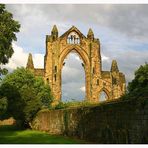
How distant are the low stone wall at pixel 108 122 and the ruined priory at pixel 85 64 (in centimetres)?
3651

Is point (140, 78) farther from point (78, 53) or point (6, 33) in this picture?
point (78, 53)

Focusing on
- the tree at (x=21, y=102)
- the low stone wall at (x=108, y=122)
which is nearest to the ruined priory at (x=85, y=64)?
the tree at (x=21, y=102)

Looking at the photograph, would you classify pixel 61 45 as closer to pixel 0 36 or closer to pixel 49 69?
pixel 49 69

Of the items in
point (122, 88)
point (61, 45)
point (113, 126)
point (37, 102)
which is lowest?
point (113, 126)

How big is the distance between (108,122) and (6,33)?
8.09m

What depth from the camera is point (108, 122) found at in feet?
64.2

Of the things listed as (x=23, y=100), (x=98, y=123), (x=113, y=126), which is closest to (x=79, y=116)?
(x=98, y=123)

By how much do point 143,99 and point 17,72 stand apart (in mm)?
40953

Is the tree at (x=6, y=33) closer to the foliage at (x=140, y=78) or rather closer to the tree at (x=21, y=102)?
the tree at (x=21, y=102)

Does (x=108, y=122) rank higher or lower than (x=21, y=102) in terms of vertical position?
lower

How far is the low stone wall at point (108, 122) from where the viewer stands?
15898 mm

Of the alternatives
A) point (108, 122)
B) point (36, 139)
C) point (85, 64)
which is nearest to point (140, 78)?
point (36, 139)

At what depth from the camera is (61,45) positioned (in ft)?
222

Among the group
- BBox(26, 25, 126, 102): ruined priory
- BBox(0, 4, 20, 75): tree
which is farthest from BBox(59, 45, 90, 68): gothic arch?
BBox(0, 4, 20, 75): tree
